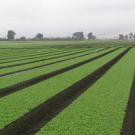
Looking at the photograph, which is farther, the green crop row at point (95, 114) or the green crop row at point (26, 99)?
the green crop row at point (26, 99)

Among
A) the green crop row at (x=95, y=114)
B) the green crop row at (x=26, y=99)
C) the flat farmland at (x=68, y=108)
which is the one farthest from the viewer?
the green crop row at (x=26, y=99)

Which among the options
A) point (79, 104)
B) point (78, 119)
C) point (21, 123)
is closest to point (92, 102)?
point (79, 104)

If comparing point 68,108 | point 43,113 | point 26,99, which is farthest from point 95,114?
point 26,99

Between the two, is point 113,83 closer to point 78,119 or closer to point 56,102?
point 56,102

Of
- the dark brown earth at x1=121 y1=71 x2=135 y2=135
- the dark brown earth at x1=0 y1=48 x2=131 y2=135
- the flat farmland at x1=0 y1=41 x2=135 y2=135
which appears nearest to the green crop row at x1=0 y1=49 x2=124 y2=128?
the flat farmland at x1=0 y1=41 x2=135 y2=135

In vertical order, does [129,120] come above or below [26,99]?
above

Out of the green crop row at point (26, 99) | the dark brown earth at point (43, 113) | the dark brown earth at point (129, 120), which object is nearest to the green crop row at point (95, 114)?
the dark brown earth at point (129, 120)

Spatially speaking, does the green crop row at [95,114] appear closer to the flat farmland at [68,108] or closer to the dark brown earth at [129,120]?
the flat farmland at [68,108]

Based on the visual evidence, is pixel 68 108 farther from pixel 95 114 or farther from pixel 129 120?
pixel 129 120

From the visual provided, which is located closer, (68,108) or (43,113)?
(43,113)

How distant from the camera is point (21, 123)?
1247 cm

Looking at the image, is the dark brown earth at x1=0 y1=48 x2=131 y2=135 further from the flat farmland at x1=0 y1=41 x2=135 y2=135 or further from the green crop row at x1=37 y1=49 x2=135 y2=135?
the green crop row at x1=37 y1=49 x2=135 y2=135

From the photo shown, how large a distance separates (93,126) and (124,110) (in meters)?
2.90

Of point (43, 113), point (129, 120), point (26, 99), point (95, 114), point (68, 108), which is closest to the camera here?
point (129, 120)
